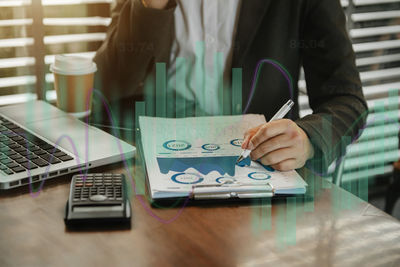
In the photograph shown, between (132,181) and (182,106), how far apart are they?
0.52 m

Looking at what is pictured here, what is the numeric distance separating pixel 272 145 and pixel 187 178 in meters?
0.18

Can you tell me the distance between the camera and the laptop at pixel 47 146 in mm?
905

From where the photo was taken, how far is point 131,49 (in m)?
1.35

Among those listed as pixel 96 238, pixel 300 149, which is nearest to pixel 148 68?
pixel 300 149

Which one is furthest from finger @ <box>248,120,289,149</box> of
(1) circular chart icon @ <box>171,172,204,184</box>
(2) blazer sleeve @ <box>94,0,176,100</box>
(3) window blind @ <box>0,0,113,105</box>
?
(3) window blind @ <box>0,0,113,105</box>

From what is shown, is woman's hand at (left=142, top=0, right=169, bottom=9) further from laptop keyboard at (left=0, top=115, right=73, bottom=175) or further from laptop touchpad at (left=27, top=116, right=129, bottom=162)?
laptop keyboard at (left=0, top=115, right=73, bottom=175)

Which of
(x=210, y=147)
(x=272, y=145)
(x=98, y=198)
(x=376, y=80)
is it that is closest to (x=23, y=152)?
(x=98, y=198)

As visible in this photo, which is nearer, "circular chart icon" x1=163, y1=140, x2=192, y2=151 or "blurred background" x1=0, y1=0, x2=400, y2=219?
"circular chart icon" x1=163, y1=140, x2=192, y2=151

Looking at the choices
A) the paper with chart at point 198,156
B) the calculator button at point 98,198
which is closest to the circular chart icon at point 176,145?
the paper with chart at point 198,156

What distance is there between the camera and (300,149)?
0.98 m

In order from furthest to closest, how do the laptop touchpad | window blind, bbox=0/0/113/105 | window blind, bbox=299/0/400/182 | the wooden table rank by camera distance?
window blind, bbox=299/0/400/182
window blind, bbox=0/0/113/105
the laptop touchpad
the wooden table

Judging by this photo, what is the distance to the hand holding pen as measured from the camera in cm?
95

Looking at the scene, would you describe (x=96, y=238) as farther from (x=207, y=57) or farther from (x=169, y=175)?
(x=207, y=57)

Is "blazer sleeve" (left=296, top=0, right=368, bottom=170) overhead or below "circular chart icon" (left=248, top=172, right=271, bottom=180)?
overhead
